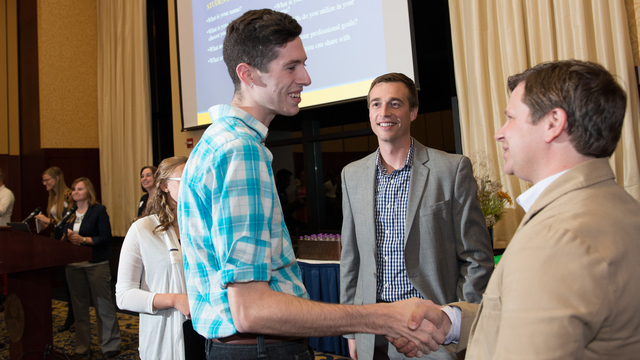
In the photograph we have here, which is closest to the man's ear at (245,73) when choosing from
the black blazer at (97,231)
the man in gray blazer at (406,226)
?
the man in gray blazer at (406,226)

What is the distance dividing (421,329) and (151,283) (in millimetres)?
1276

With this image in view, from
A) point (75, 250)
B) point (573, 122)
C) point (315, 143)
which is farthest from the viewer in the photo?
point (315, 143)

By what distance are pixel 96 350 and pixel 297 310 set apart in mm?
3782

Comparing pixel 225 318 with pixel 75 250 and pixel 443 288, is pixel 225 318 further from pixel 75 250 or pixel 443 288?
pixel 75 250

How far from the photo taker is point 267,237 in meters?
0.89

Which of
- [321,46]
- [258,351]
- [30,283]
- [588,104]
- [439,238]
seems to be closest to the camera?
[588,104]

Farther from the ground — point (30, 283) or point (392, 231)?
point (392, 231)

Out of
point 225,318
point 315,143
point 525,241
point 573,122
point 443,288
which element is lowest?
point 443,288

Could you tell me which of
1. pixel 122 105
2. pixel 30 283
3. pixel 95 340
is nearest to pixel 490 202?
pixel 30 283

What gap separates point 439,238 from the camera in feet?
5.38

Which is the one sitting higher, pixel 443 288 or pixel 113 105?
pixel 113 105

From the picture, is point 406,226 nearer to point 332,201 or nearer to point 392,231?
point 392,231

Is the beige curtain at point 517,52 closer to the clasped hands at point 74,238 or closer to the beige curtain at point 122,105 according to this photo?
the clasped hands at point 74,238

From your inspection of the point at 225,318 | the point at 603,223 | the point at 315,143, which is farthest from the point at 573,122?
the point at 315,143
